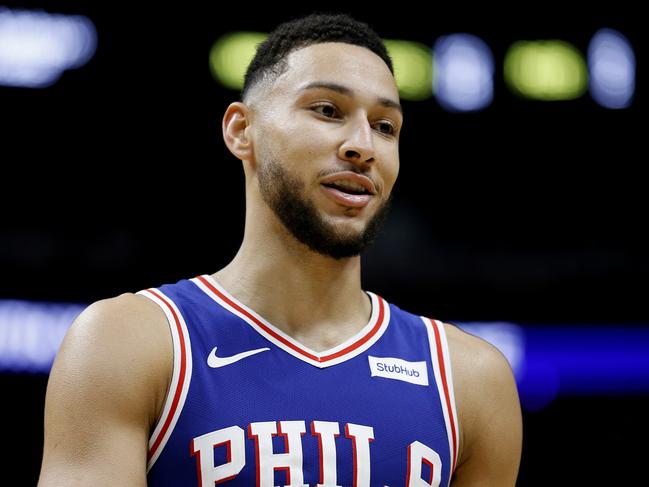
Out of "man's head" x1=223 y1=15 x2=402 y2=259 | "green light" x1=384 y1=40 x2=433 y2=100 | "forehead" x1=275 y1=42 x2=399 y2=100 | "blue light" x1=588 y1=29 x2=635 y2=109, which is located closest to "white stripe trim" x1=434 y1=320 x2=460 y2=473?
"man's head" x1=223 y1=15 x2=402 y2=259

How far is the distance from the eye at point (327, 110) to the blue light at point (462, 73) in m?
3.82

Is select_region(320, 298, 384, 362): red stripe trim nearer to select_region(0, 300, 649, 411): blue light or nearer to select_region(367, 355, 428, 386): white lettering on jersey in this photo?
select_region(367, 355, 428, 386): white lettering on jersey

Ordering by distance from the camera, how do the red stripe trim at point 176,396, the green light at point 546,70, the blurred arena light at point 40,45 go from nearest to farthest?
1. the red stripe trim at point 176,396
2. the blurred arena light at point 40,45
3. the green light at point 546,70

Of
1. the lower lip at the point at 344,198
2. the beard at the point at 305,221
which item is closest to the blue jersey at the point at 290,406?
the beard at the point at 305,221

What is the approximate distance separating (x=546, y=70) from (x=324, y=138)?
4138mm

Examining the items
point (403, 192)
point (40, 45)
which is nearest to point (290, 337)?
point (40, 45)

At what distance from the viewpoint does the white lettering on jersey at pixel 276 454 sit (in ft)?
7.33

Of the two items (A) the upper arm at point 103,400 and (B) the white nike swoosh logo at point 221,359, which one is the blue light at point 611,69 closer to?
(B) the white nike swoosh logo at point 221,359

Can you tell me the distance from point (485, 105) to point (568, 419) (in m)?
2.27

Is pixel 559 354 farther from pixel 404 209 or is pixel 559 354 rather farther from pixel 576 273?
pixel 404 209

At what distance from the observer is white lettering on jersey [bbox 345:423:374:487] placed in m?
2.31

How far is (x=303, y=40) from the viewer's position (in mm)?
2707

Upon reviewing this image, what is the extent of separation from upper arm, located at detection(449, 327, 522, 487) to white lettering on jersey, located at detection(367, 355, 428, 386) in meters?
0.09

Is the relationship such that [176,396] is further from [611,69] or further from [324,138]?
[611,69]
